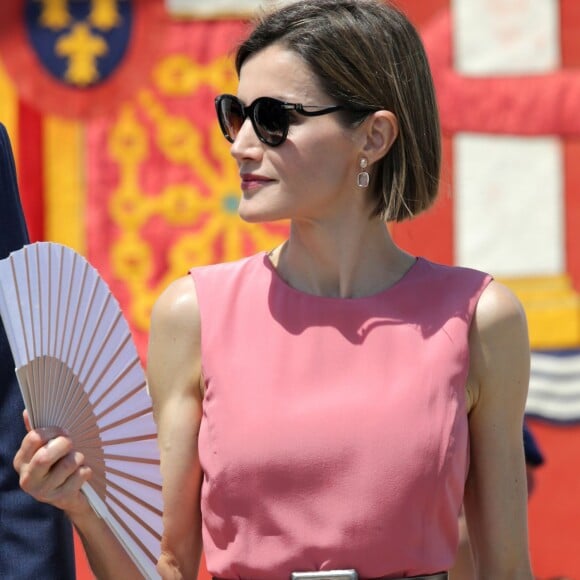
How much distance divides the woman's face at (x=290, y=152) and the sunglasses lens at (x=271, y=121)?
13 mm

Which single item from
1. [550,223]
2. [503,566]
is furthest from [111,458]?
[550,223]

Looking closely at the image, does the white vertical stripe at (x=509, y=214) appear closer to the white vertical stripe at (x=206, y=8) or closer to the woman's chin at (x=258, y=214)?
the white vertical stripe at (x=206, y=8)

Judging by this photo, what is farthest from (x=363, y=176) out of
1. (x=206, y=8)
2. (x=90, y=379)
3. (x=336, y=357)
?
(x=206, y=8)

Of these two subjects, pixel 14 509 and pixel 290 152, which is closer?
pixel 14 509

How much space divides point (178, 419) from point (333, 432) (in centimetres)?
25

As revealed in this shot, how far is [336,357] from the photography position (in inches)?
79.2

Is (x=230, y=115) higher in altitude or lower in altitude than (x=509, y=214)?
higher

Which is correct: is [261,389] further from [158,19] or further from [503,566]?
[158,19]

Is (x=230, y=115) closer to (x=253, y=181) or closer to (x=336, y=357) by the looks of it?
(x=253, y=181)

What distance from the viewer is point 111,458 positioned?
5.63ft

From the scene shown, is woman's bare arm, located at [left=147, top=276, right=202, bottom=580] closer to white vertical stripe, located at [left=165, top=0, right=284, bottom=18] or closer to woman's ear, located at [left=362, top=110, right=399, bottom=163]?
woman's ear, located at [left=362, top=110, right=399, bottom=163]

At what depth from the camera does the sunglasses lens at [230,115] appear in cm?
204

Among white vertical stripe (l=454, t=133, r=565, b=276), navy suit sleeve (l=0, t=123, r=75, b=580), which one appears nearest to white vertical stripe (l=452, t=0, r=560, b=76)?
white vertical stripe (l=454, t=133, r=565, b=276)

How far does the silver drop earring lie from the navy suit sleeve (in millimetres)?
530
